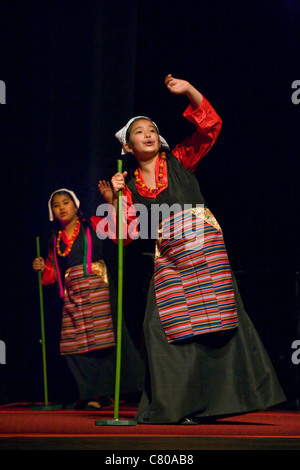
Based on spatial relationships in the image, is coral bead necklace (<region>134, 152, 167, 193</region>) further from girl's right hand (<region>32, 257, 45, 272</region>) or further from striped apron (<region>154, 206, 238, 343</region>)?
girl's right hand (<region>32, 257, 45, 272</region>)

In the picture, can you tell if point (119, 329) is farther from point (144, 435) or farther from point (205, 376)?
point (144, 435)

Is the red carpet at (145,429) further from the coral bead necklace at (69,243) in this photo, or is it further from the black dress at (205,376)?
the coral bead necklace at (69,243)

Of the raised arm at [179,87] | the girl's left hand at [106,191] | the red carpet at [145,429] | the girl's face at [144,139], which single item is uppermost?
the raised arm at [179,87]

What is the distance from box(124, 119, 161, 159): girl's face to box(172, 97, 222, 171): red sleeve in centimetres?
13

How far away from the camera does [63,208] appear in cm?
493

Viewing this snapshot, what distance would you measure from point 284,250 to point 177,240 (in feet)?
4.94

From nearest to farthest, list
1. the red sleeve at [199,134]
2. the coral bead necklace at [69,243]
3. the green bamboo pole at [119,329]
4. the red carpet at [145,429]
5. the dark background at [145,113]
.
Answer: the red carpet at [145,429]
the green bamboo pole at [119,329]
the red sleeve at [199,134]
the dark background at [145,113]
the coral bead necklace at [69,243]

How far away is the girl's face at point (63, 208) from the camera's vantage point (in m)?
4.93

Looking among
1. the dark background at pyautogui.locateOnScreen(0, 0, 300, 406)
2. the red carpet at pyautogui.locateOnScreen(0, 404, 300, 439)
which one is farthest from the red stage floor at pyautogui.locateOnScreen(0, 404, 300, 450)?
the dark background at pyautogui.locateOnScreen(0, 0, 300, 406)

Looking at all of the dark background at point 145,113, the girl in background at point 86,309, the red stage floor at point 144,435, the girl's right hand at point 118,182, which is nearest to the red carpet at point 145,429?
the red stage floor at point 144,435

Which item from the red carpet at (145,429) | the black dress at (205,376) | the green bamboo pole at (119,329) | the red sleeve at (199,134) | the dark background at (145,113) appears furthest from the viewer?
the dark background at (145,113)

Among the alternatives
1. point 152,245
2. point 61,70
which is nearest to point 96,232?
point 152,245

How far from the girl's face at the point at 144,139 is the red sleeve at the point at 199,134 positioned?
13cm

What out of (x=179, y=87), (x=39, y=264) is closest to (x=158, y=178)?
(x=179, y=87)
